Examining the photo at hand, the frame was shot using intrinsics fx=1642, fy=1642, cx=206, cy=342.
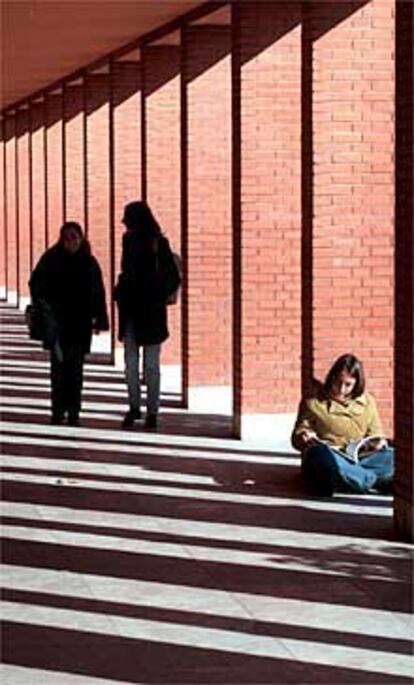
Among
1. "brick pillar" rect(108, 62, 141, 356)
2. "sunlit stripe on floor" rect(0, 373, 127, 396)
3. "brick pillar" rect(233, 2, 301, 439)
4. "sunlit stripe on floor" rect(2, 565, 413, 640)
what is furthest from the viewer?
"brick pillar" rect(108, 62, 141, 356)

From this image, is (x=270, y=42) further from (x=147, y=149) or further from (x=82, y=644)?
(x=82, y=644)

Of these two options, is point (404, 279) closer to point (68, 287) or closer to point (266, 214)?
point (266, 214)

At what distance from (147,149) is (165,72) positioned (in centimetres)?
85

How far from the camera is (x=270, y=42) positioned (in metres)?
12.8

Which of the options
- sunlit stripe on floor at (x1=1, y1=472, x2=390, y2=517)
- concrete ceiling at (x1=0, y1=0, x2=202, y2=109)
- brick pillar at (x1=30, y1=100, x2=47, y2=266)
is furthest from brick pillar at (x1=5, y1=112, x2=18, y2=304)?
sunlit stripe on floor at (x1=1, y1=472, x2=390, y2=517)

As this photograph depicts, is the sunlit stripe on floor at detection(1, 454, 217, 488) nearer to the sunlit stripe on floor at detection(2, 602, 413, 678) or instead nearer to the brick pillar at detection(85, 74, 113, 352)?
the sunlit stripe on floor at detection(2, 602, 413, 678)

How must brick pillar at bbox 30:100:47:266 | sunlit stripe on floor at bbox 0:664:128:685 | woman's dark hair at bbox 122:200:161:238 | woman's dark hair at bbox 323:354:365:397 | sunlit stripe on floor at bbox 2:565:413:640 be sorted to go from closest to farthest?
sunlit stripe on floor at bbox 0:664:128:685
sunlit stripe on floor at bbox 2:565:413:640
woman's dark hair at bbox 323:354:365:397
woman's dark hair at bbox 122:200:161:238
brick pillar at bbox 30:100:47:266

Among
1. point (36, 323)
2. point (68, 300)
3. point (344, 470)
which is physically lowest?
point (344, 470)

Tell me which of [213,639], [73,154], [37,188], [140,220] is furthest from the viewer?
[37,188]

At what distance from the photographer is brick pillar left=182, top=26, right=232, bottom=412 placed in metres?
14.8

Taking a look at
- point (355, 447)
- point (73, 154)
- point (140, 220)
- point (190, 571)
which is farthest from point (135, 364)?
point (73, 154)

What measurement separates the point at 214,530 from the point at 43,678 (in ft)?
9.68

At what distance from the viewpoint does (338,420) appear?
10.2 m

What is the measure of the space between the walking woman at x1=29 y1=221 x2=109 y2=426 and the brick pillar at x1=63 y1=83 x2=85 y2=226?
33.6 ft
